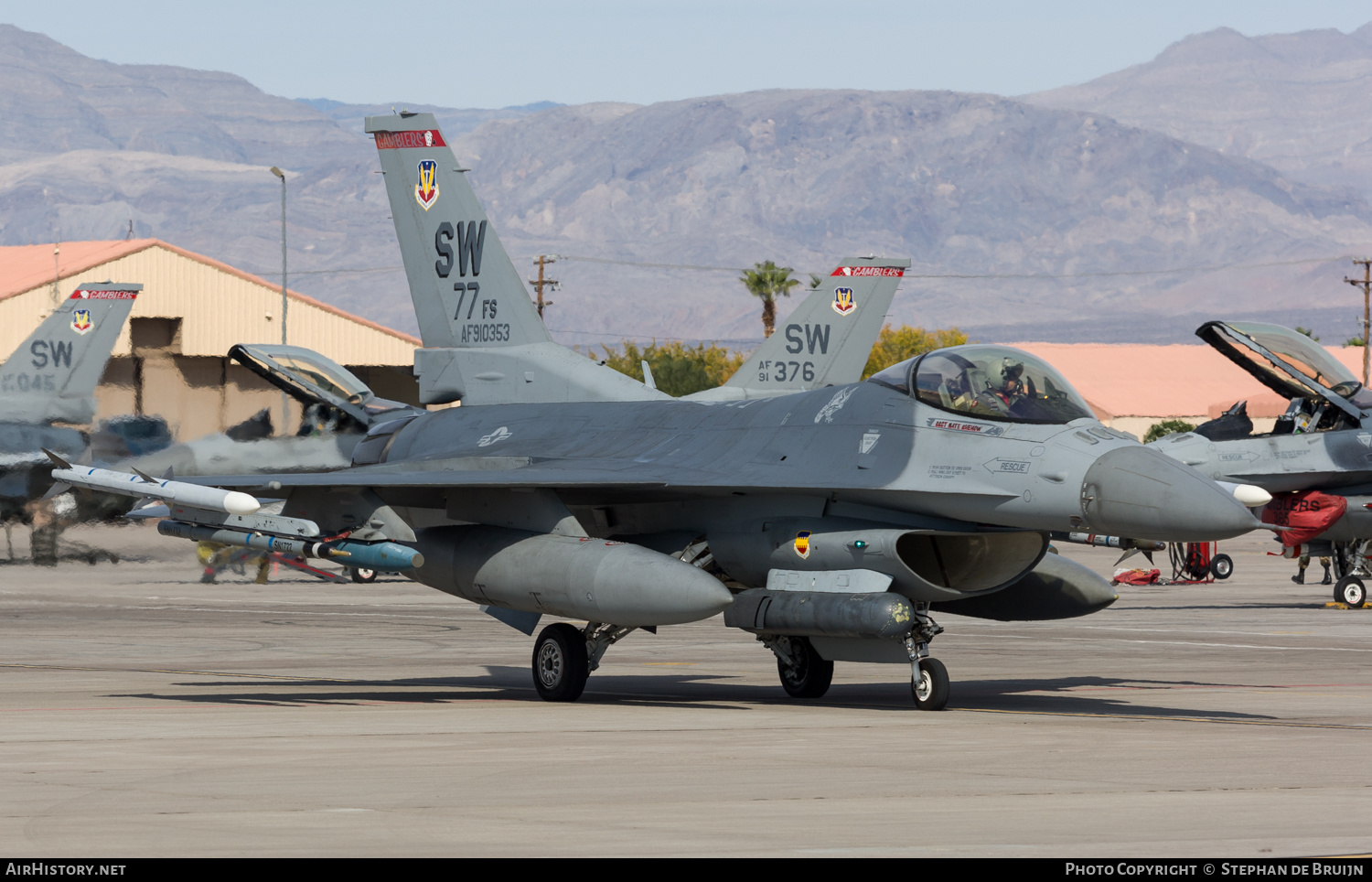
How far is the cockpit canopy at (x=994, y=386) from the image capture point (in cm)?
1411

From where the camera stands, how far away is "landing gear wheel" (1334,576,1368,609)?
29953mm

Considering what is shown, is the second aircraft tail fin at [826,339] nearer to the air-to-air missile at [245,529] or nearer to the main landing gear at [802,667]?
the main landing gear at [802,667]

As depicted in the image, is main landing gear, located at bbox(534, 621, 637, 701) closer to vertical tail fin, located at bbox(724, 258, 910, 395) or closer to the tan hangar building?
vertical tail fin, located at bbox(724, 258, 910, 395)

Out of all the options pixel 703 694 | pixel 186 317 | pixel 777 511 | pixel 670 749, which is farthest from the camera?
pixel 186 317

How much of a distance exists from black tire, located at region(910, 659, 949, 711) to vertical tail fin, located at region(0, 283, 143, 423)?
2372 cm

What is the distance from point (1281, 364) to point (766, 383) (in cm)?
842

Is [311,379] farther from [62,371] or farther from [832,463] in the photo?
[832,463]

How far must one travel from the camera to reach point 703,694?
16672 millimetres

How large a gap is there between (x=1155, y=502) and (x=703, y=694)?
5460 millimetres

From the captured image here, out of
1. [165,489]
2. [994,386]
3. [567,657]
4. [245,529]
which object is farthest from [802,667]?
[165,489]

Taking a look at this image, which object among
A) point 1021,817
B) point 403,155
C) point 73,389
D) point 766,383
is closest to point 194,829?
point 1021,817

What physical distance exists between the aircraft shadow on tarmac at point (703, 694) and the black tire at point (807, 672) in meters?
0.17

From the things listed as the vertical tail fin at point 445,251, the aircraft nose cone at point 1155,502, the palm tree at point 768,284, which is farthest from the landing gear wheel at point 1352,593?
the palm tree at point 768,284

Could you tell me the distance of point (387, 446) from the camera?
18812 millimetres
